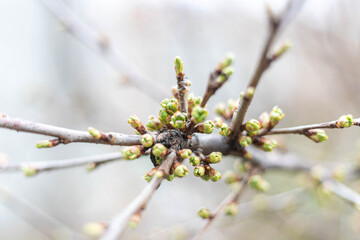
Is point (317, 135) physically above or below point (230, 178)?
above

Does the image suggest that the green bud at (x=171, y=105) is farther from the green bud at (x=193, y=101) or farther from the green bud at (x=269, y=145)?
the green bud at (x=269, y=145)

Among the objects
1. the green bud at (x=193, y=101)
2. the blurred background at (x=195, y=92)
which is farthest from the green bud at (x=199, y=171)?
the blurred background at (x=195, y=92)

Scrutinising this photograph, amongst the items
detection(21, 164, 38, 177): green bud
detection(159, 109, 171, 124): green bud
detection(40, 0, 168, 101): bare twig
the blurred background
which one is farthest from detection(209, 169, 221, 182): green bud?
detection(40, 0, 168, 101): bare twig

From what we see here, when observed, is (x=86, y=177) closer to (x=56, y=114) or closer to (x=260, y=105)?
(x=56, y=114)

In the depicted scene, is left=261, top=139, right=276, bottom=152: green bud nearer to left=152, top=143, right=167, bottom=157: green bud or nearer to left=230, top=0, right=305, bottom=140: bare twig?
left=230, top=0, right=305, bottom=140: bare twig

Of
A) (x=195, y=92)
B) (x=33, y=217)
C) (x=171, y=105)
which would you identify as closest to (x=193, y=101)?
(x=171, y=105)

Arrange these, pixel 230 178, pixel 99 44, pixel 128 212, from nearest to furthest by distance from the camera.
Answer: pixel 128 212
pixel 230 178
pixel 99 44

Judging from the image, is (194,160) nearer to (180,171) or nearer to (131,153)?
(180,171)
